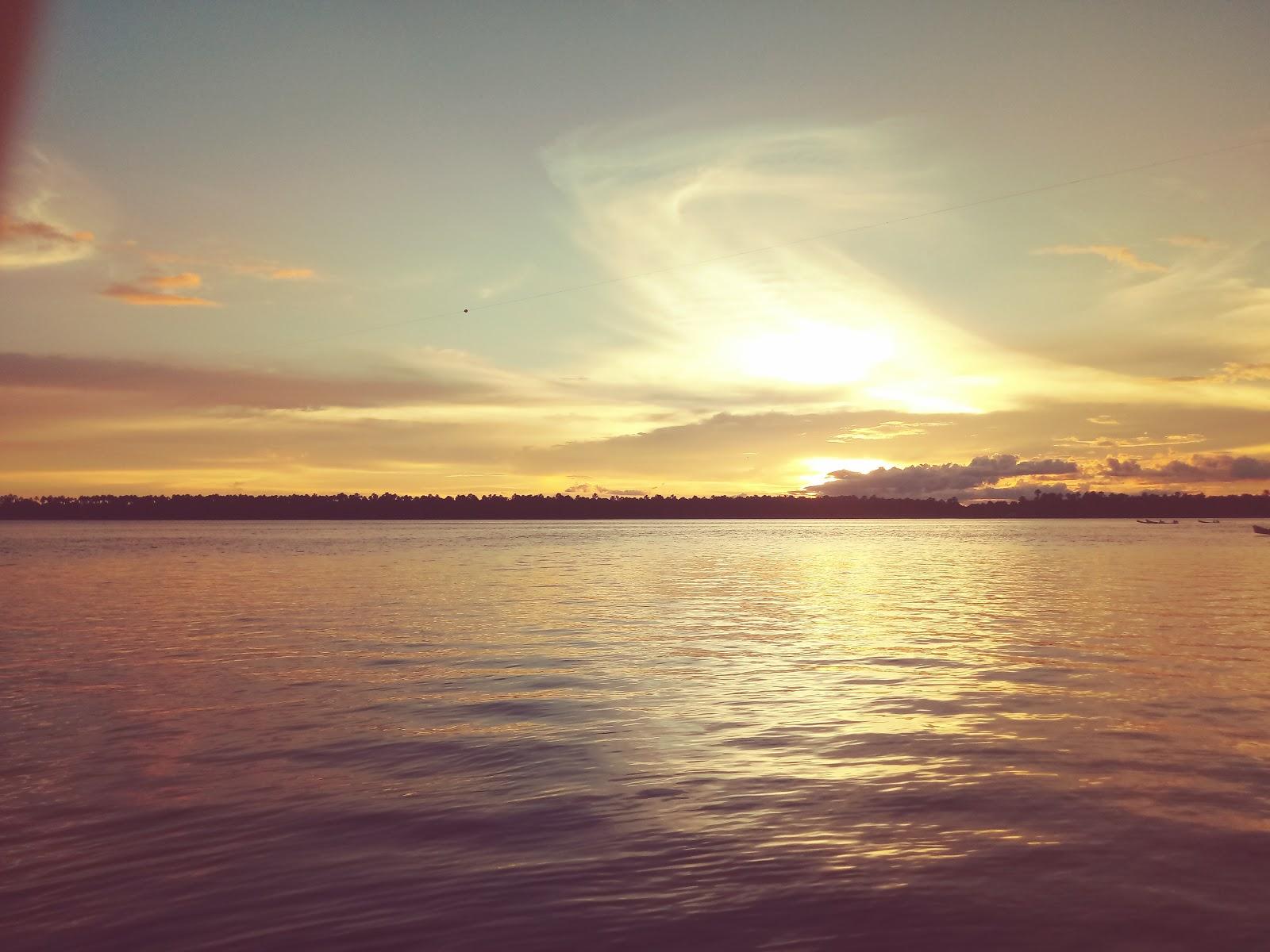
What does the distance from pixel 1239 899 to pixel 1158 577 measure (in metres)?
63.4

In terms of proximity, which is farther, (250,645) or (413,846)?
(250,645)

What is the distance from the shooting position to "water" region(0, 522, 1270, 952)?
9.62m

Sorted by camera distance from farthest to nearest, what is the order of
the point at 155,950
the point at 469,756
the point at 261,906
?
the point at 469,756
the point at 261,906
the point at 155,950

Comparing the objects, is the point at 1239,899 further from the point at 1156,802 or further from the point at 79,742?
the point at 79,742

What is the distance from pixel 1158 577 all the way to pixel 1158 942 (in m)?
65.0

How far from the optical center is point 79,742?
1784 cm

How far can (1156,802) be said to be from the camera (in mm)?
13625

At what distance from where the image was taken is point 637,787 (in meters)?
14.4

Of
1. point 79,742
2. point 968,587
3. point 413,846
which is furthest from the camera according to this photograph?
point 968,587

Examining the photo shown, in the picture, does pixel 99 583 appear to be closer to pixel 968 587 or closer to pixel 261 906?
pixel 968 587

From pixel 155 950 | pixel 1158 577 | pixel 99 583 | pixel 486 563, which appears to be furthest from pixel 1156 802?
pixel 486 563

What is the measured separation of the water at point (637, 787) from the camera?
9.62m

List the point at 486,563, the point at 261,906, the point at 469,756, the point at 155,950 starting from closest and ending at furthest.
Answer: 1. the point at 155,950
2. the point at 261,906
3. the point at 469,756
4. the point at 486,563

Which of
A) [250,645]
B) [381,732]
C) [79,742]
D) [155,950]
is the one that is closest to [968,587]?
[250,645]
